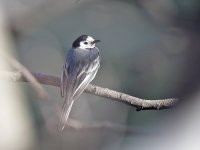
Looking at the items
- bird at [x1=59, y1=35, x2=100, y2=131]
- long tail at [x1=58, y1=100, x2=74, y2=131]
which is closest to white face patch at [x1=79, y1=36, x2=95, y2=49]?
bird at [x1=59, y1=35, x2=100, y2=131]

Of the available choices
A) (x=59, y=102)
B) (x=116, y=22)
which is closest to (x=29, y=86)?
(x=59, y=102)

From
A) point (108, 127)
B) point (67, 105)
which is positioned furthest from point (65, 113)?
point (108, 127)

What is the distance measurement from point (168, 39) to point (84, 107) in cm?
23

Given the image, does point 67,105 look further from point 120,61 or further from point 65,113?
point 120,61

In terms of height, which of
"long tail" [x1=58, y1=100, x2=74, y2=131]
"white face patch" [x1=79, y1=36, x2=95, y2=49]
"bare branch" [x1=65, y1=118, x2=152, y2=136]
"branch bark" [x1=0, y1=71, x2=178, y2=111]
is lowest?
"bare branch" [x1=65, y1=118, x2=152, y2=136]

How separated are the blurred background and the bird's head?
19 millimetres

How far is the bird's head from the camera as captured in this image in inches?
44.1

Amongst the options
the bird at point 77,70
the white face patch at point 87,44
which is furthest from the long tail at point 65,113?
the white face patch at point 87,44

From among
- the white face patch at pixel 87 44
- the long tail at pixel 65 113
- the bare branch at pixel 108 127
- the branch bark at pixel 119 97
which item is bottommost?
the bare branch at pixel 108 127

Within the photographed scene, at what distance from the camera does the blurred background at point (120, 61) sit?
1118 mm

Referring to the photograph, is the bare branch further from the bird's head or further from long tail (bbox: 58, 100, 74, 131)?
the bird's head

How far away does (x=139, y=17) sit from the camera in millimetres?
1178

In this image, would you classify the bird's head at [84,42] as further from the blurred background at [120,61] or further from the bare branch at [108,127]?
the bare branch at [108,127]

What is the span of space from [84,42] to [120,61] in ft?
0.29
